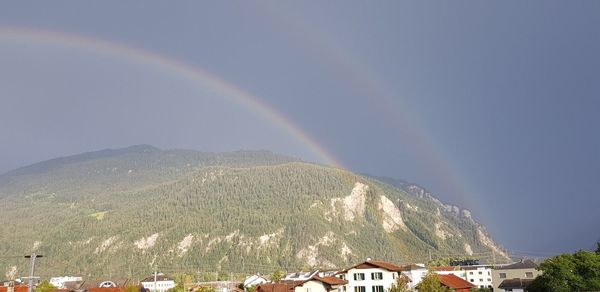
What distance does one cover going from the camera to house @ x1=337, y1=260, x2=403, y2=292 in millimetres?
93625

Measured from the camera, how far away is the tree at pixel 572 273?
5869 cm

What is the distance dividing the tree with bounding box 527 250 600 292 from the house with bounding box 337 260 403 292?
34866 mm

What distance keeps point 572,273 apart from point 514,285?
51.6 m

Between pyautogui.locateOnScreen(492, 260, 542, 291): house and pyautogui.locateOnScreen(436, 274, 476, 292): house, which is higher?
pyautogui.locateOnScreen(492, 260, 542, 291): house

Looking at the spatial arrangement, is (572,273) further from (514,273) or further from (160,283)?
(160,283)

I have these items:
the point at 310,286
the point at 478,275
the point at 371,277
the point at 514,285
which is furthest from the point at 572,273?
the point at 478,275

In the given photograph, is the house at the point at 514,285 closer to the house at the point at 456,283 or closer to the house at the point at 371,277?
the house at the point at 456,283

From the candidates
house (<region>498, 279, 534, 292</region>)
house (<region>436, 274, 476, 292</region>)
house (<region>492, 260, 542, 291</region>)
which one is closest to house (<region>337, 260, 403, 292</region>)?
house (<region>436, 274, 476, 292</region>)

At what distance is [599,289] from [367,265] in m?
44.3

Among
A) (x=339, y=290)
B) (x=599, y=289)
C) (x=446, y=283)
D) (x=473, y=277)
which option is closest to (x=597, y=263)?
(x=599, y=289)

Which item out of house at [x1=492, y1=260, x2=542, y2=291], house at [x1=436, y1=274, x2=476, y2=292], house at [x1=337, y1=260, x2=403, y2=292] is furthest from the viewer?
house at [x1=492, y1=260, x2=542, y2=291]

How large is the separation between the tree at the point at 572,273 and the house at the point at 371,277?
3487 centimetres

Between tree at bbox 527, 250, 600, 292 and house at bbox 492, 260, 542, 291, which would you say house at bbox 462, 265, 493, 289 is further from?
tree at bbox 527, 250, 600, 292

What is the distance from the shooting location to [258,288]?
3728 inches
